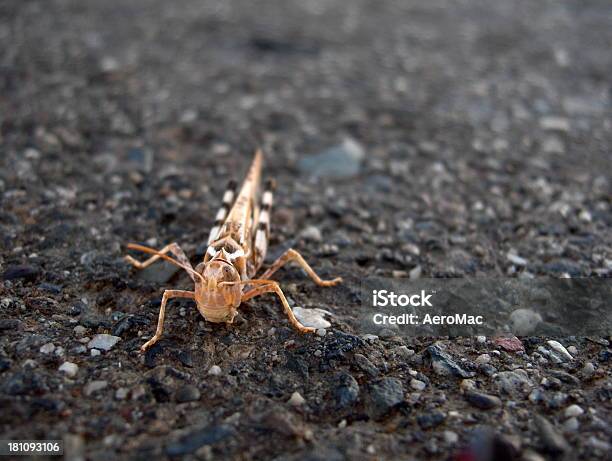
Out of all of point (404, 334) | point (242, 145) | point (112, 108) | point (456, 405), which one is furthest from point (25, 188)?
point (456, 405)

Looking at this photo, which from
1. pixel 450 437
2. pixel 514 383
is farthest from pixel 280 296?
pixel 514 383

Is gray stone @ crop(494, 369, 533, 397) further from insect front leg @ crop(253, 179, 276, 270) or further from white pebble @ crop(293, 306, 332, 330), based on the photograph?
insect front leg @ crop(253, 179, 276, 270)

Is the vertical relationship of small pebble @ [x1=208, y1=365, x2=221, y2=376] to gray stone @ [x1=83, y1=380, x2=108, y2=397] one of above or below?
above

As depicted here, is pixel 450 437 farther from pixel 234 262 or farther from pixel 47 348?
pixel 47 348

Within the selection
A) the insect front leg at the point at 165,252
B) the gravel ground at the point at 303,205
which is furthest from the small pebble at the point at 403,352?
the insect front leg at the point at 165,252

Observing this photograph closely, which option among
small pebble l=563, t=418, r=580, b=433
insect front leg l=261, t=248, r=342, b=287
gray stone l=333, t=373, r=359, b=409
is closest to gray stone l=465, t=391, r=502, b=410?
small pebble l=563, t=418, r=580, b=433

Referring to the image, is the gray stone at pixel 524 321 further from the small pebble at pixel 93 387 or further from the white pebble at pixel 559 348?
the small pebble at pixel 93 387
